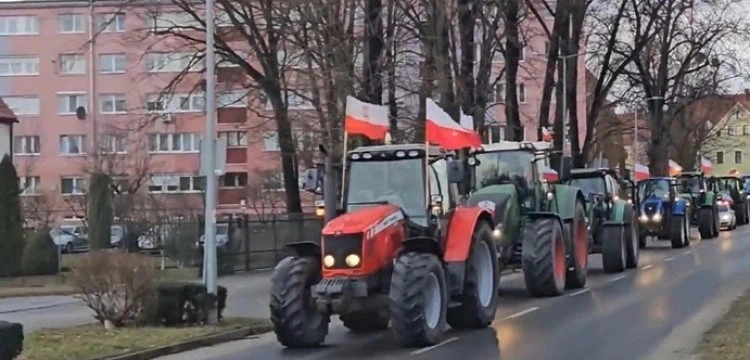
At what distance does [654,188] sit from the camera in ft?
134

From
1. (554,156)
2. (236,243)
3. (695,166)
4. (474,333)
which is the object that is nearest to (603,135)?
(695,166)

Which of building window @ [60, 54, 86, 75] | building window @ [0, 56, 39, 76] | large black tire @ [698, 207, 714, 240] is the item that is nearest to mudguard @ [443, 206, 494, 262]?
large black tire @ [698, 207, 714, 240]

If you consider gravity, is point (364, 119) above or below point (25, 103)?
below

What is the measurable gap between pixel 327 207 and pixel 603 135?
5420 centimetres

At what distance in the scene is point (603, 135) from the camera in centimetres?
6950

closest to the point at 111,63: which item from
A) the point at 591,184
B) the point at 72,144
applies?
the point at 72,144

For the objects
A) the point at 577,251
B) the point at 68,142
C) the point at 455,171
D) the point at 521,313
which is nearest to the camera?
the point at 455,171

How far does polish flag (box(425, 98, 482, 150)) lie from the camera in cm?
1741

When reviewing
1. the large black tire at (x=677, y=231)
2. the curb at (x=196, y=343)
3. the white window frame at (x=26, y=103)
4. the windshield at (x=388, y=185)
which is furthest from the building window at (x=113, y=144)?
the windshield at (x=388, y=185)

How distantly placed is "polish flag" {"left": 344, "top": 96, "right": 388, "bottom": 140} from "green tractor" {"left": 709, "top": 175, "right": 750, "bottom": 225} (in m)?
41.0

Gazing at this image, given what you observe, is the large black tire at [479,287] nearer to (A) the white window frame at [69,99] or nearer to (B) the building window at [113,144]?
(B) the building window at [113,144]

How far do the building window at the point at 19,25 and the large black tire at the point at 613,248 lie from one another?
180ft

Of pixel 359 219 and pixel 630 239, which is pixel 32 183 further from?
pixel 359 219

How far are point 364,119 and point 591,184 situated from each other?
15942mm
